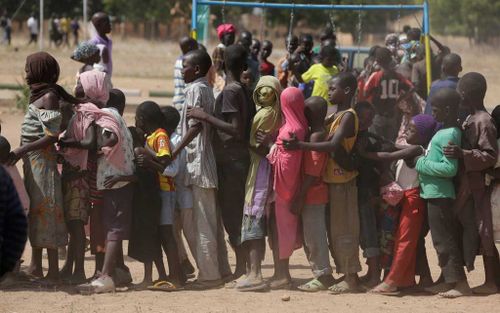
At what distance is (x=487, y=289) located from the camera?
7164 millimetres

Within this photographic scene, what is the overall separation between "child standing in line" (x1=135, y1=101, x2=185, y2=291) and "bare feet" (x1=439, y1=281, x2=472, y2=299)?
6.08ft

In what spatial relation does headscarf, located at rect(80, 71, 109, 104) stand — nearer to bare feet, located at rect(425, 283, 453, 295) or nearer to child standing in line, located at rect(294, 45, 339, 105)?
bare feet, located at rect(425, 283, 453, 295)

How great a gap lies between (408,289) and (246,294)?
1.13 metres

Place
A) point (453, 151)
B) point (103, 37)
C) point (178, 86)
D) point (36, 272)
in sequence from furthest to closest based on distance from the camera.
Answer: point (178, 86) → point (103, 37) → point (36, 272) → point (453, 151)

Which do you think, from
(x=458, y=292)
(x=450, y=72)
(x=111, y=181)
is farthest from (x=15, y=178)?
(x=450, y=72)

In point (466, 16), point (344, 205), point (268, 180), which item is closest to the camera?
point (344, 205)

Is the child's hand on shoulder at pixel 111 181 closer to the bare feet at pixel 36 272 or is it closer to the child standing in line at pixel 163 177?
the child standing in line at pixel 163 177

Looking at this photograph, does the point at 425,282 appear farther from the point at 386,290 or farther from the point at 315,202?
the point at 315,202

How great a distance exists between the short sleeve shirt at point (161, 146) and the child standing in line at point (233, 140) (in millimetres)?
245

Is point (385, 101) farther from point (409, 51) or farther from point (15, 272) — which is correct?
point (15, 272)

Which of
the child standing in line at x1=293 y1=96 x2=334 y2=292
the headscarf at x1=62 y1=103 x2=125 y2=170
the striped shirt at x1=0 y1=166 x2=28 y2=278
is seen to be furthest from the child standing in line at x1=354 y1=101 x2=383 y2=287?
the striped shirt at x1=0 y1=166 x2=28 y2=278

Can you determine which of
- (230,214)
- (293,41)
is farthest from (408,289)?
(293,41)

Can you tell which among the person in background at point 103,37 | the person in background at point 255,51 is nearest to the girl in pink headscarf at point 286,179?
the person in background at point 103,37

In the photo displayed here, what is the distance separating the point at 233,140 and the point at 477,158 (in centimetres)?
167
